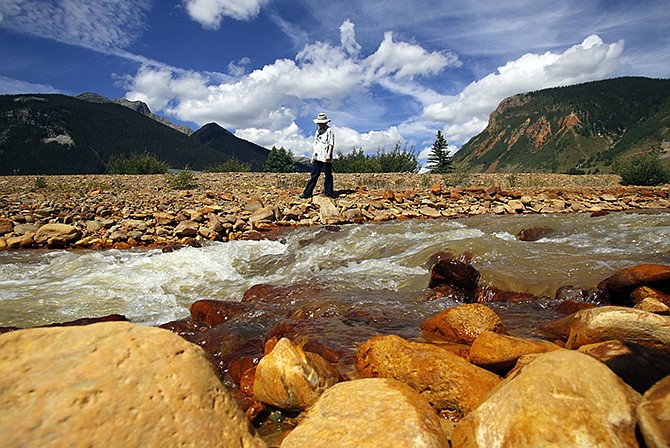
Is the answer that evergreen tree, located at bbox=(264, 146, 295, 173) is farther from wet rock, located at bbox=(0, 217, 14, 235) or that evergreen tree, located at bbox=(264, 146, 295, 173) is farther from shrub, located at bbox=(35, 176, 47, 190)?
wet rock, located at bbox=(0, 217, 14, 235)

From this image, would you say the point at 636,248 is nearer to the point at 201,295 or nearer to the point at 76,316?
the point at 201,295

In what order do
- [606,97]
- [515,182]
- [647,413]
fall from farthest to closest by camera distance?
[606,97] < [515,182] < [647,413]

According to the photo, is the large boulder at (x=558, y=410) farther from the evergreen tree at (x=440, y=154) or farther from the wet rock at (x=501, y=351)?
the evergreen tree at (x=440, y=154)

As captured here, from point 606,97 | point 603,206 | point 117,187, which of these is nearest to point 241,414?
point 603,206

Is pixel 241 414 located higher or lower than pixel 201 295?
higher

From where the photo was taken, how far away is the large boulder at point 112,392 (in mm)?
1002

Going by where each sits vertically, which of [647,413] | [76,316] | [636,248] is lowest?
[76,316]

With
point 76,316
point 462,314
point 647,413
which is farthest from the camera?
point 76,316

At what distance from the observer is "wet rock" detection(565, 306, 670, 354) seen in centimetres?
214

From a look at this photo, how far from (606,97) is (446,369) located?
6152 inches

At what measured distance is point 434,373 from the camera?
209 centimetres

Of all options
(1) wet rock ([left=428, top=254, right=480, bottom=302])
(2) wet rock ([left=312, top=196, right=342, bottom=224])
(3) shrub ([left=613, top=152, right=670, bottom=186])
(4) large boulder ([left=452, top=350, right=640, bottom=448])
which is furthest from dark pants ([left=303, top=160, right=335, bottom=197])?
(3) shrub ([left=613, top=152, right=670, bottom=186])

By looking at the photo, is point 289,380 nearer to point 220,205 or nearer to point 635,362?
point 635,362

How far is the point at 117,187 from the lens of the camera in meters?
12.8
